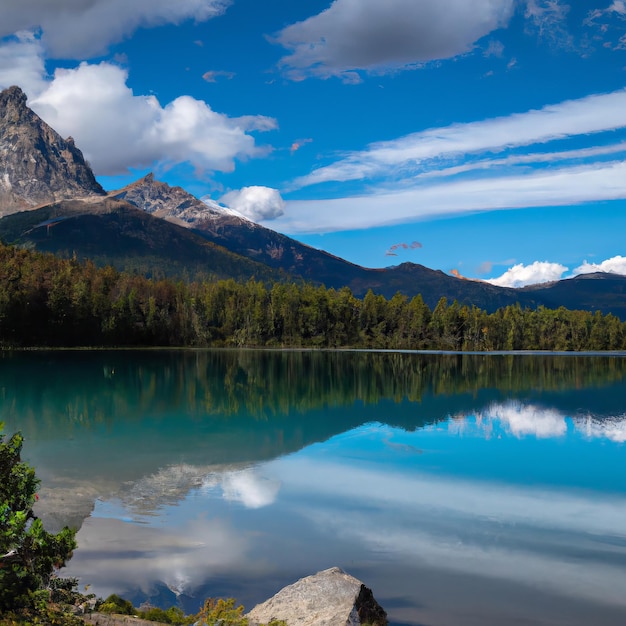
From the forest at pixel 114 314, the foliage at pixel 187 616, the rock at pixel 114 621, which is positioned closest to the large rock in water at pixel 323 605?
the foliage at pixel 187 616

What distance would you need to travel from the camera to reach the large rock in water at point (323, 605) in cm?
1021

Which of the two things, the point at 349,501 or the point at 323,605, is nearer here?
the point at 323,605

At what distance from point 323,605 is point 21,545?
5.14 meters

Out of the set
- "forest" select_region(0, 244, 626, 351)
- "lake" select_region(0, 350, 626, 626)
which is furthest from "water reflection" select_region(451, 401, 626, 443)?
"forest" select_region(0, 244, 626, 351)

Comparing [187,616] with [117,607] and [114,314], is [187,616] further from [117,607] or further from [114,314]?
[114,314]

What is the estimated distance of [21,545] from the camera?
963cm

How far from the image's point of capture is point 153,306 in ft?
558

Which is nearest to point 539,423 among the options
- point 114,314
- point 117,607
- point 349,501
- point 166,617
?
point 349,501

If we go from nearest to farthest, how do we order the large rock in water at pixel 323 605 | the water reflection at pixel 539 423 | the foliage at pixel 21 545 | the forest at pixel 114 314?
the foliage at pixel 21 545, the large rock in water at pixel 323 605, the water reflection at pixel 539 423, the forest at pixel 114 314

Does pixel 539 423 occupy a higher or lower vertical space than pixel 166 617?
lower

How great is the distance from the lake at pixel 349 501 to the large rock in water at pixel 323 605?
3.86 feet

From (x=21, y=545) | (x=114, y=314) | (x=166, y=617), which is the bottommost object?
(x=166, y=617)

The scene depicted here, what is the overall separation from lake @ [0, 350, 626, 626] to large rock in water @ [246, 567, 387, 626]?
118 centimetres

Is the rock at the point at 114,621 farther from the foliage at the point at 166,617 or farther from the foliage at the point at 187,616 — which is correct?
the foliage at the point at 166,617
